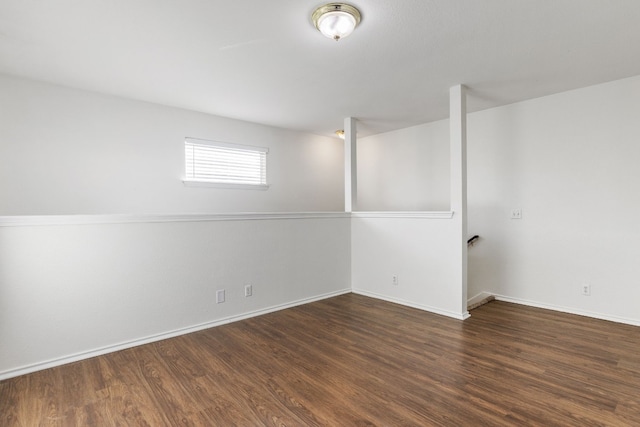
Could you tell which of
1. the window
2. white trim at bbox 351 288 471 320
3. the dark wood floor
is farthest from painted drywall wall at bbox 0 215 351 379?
the window

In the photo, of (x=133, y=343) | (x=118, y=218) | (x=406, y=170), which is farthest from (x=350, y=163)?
(x=133, y=343)

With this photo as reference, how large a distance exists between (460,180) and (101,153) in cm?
391

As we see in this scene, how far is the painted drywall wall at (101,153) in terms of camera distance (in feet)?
10.0

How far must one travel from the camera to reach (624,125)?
3203 millimetres

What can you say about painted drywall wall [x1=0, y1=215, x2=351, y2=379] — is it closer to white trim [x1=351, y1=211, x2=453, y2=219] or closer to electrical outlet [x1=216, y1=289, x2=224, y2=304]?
electrical outlet [x1=216, y1=289, x2=224, y2=304]

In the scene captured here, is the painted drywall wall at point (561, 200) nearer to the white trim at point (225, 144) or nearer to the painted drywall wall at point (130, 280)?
the painted drywall wall at point (130, 280)

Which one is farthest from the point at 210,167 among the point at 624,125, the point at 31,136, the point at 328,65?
the point at 624,125

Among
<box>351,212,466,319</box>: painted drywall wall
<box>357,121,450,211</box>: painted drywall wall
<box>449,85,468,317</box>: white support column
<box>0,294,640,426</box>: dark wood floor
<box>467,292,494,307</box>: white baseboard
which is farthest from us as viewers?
<box>357,121,450,211</box>: painted drywall wall

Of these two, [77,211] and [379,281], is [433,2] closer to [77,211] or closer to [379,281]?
[379,281]

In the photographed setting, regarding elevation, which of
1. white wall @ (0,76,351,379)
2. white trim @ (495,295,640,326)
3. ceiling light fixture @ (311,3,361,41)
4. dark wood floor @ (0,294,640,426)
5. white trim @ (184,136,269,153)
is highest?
ceiling light fixture @ (311,3,361,41)

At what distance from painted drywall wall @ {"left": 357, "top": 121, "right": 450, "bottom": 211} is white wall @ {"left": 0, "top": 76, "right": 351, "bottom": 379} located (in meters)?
1.23

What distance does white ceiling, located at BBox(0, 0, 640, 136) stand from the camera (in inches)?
82.2

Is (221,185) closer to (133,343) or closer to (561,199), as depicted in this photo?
(133,343)

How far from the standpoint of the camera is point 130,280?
2.78m
